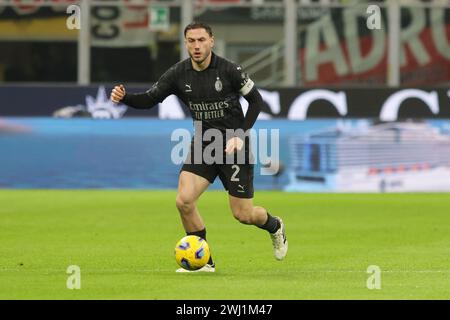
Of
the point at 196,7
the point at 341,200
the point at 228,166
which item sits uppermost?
the point at 196,7

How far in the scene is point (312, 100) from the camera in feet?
78.0

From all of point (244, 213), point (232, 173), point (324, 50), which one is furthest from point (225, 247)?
point (324, 50)

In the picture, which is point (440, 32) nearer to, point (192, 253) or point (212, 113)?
point (212, 113)

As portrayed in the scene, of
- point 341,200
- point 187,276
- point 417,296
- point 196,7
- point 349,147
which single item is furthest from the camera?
point 196,7

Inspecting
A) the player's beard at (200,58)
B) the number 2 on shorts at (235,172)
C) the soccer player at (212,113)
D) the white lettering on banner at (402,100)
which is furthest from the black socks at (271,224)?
the white lettering on banner at (402,100)

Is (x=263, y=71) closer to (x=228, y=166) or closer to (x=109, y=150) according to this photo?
(x=109, y=150)

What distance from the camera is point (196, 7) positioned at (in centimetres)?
2592

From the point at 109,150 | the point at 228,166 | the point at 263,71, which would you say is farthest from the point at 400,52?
the point at 228,166

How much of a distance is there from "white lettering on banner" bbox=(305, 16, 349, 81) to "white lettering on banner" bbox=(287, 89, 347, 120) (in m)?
2.21

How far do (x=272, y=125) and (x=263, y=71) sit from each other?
3.26m

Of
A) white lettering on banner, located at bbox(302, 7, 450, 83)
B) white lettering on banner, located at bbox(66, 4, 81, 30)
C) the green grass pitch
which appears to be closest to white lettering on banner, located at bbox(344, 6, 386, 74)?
white lettering on banner, located at bbox(302, 7, 450, 83)

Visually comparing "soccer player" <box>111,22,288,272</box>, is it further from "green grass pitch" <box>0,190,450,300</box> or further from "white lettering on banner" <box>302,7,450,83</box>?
"white lettering on banner" <box>302,7,450,83</box>

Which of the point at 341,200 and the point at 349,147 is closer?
the point at 341,200

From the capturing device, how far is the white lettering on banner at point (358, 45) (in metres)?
26.6
